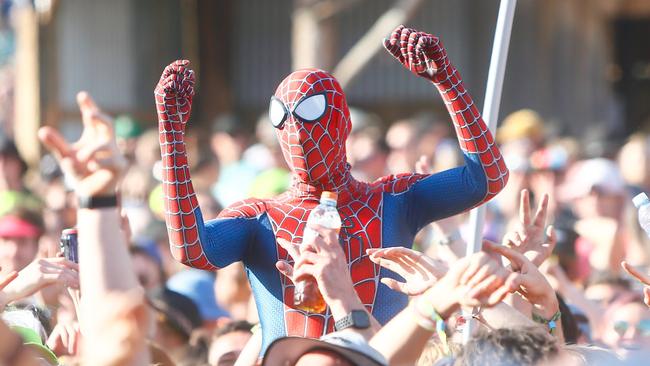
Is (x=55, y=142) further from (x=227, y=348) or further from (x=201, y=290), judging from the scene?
(x=201, y=290)

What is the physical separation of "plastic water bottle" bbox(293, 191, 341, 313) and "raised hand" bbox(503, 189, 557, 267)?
2.25 ft

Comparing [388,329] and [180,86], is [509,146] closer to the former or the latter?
[180,86]

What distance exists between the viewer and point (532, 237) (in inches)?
158

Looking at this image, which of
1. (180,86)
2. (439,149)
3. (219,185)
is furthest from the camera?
(439,149)

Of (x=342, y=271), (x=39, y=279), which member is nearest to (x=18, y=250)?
(x=39, y=279)

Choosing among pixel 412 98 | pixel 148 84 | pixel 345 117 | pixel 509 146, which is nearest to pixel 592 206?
pixel 509 146

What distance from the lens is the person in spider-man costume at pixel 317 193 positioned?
3484 millimetres

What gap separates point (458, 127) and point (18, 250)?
254 cm

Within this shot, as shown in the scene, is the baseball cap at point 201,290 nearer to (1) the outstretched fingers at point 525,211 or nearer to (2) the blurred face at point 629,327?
(2) the blurred face at point 629,327

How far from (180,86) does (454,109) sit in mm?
779

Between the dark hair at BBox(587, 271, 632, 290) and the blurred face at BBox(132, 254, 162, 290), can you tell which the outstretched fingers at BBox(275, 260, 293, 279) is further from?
the dark hair at BBox(587, 271, 632, 290)

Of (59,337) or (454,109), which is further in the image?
(59,337)

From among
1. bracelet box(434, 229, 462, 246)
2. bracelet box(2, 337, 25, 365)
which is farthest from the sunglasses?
bracelet box(2, 337, 25, 365)

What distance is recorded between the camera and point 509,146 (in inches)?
357
